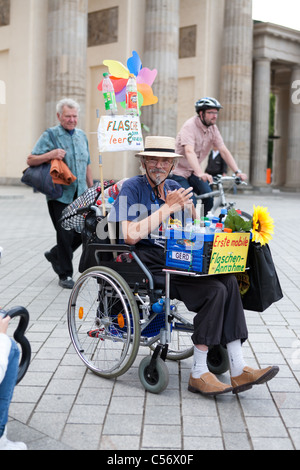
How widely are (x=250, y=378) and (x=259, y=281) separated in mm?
566

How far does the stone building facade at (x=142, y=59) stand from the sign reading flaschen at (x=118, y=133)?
64.7 ft

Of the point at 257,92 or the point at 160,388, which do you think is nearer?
the point at 160,388

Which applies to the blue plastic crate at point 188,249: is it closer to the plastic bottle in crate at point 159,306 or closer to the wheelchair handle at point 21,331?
the plastic bottle in crate at point 159,306

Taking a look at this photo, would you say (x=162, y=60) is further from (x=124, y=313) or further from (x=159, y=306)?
(x=159, y=306)

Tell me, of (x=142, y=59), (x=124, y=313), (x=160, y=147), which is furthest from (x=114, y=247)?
(x=142, y=59)

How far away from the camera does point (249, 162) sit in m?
32.0

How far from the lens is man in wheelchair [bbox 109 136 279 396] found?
11.9 ft

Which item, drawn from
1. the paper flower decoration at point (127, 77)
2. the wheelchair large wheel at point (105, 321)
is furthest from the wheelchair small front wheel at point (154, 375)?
the paper flower decoration at point (127, 77)

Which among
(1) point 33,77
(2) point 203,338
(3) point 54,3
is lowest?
(2) point 203,338

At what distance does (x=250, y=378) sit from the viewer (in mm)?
3621

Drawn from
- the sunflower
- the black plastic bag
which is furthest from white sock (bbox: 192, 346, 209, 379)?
the sunflower
